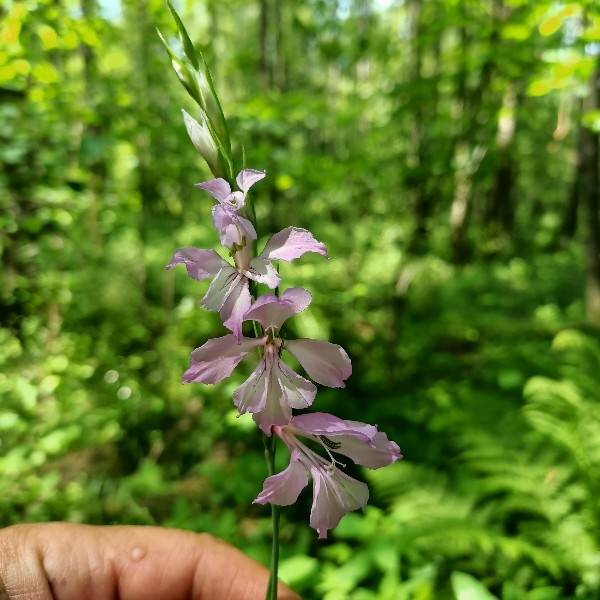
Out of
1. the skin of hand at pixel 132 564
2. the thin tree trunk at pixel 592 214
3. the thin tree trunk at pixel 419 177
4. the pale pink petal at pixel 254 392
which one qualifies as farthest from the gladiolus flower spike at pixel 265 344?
the thin tree trunk at pixel 592 214

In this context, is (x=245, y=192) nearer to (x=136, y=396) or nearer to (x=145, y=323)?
(x=136, y=396)

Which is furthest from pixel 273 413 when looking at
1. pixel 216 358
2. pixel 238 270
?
pixel 238 270

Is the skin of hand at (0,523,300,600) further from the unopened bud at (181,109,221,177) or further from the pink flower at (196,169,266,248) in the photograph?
the unopened bud at (181,109,221,177)

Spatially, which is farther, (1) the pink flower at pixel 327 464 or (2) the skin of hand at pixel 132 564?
(2) the skin of hand at pixel 132 564

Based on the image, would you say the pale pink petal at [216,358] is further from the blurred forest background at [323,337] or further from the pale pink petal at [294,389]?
the blurred forest background at [323,337]

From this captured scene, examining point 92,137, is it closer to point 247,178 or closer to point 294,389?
point 247,178

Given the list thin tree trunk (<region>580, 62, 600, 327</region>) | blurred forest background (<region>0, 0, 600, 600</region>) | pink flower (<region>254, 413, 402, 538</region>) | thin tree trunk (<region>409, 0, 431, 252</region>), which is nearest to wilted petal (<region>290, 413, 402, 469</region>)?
pink flower (<region>254, 413, 402, 538</region>)
